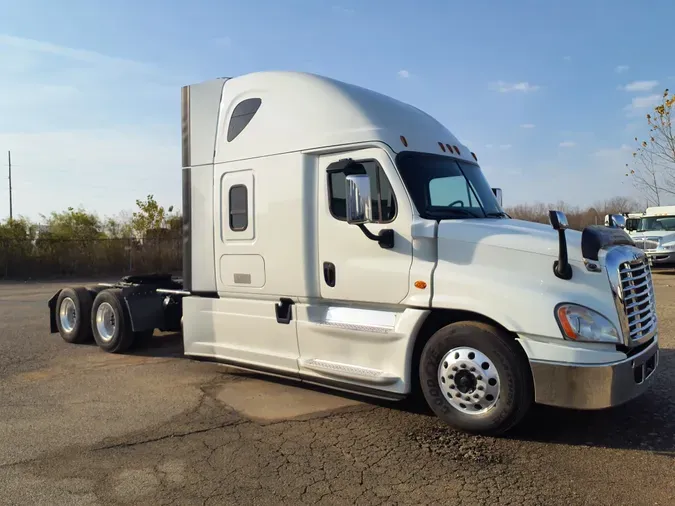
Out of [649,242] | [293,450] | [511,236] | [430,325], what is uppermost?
[649,242]

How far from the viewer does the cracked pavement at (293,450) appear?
154 inches

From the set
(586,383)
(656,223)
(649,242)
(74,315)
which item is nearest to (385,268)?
(586,383)

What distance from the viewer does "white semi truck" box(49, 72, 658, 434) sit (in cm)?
452

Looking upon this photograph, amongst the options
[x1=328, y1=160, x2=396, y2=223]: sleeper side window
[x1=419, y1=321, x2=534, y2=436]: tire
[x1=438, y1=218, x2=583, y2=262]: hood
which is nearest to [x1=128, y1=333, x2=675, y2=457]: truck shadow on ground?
[x1=419, y1=321, x2=534, y2=436]: tire

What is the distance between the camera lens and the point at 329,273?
5.80 m

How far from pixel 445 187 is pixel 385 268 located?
111 centimetres

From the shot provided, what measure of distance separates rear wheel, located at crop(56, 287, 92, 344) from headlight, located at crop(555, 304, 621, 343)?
25.6 feet

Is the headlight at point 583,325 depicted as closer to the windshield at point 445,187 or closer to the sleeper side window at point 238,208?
the windshield at point 445,187

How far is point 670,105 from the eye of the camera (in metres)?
19.8

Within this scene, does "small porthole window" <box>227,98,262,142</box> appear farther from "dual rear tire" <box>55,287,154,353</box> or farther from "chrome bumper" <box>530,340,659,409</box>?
"chrome bumper" <box>530,340,659,409</box>

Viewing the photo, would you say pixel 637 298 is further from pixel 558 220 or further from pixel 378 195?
pixel 378 195

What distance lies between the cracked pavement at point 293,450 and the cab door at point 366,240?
4.09 ft

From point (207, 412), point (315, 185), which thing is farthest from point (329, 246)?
point (207, 412)

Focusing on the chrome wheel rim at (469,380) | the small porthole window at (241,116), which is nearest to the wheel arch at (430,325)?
the chrome wheel rim at (469,380)
